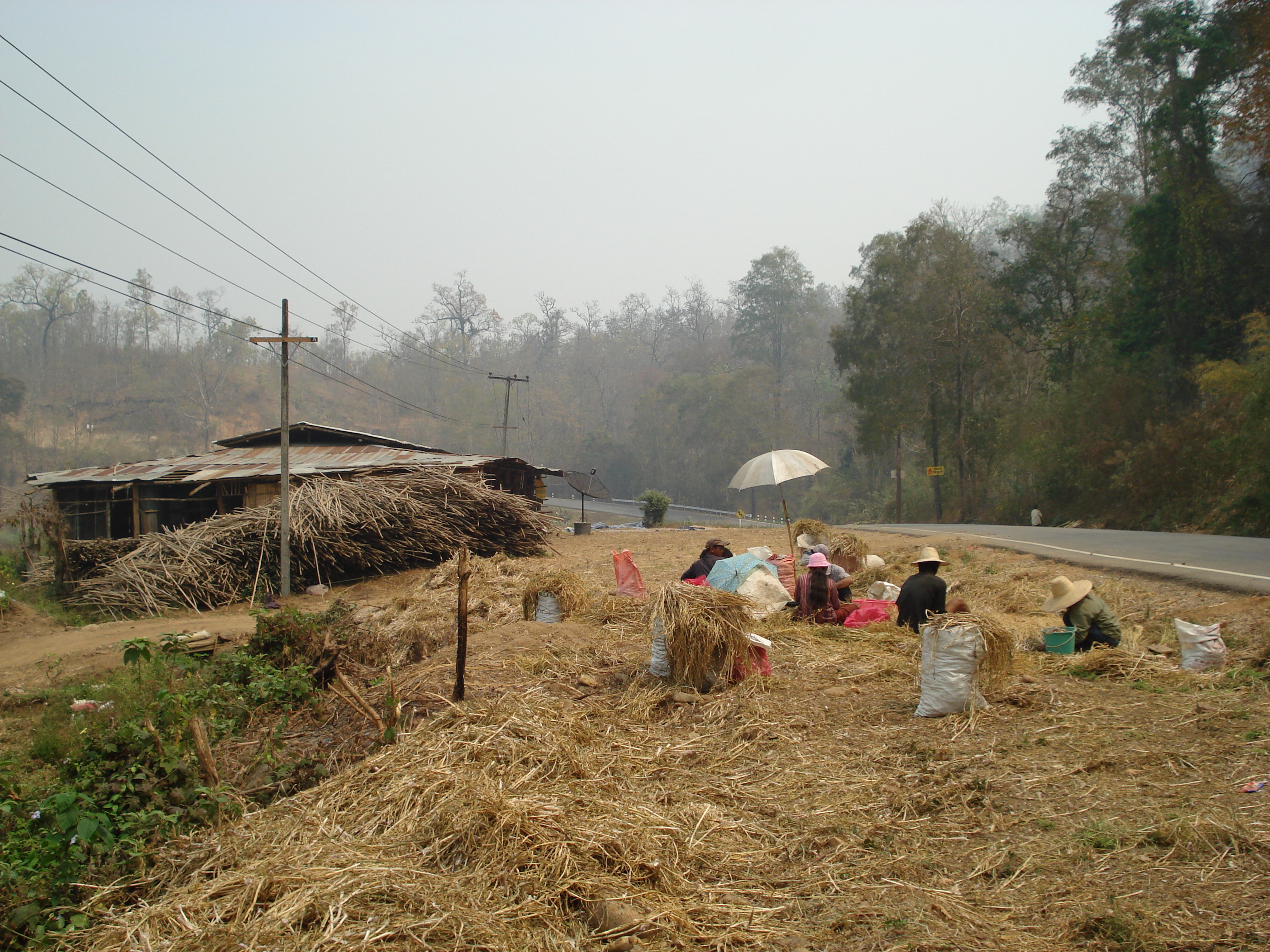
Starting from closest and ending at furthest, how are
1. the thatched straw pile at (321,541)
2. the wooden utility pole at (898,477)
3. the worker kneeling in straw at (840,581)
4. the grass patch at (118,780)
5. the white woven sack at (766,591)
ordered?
the grass patch at (118,780), the white woven sack at (766,591), the worker kneeling in straw at (840,581), the thatched straw pile at (321,541), the wooden utility pole at (898,477)

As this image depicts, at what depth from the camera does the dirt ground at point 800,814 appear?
10.4 ft

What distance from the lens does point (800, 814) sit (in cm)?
424

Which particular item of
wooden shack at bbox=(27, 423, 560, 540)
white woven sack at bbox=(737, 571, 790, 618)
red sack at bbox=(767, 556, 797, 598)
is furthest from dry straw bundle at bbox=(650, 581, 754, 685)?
wooden shack at bbox=(27, 423, 560, 540)

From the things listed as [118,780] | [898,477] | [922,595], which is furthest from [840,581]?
[898,477]

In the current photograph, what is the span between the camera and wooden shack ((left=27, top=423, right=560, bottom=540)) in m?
21.2

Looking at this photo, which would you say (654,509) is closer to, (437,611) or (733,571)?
(437,611)

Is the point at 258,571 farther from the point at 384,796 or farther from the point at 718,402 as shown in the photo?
the point at 718,402

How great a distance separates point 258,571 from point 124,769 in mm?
12610

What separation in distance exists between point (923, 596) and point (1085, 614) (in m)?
1.36

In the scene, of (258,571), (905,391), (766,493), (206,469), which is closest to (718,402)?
(766,493)

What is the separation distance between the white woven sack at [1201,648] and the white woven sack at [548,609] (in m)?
6.28

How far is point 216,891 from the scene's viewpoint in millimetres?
3594

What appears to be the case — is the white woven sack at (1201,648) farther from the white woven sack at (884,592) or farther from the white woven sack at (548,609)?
the white woven sack at (548,609)

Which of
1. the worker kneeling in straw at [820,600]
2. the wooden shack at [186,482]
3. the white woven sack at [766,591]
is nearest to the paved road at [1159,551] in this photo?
the worker kneeling in straw at [820,600]
